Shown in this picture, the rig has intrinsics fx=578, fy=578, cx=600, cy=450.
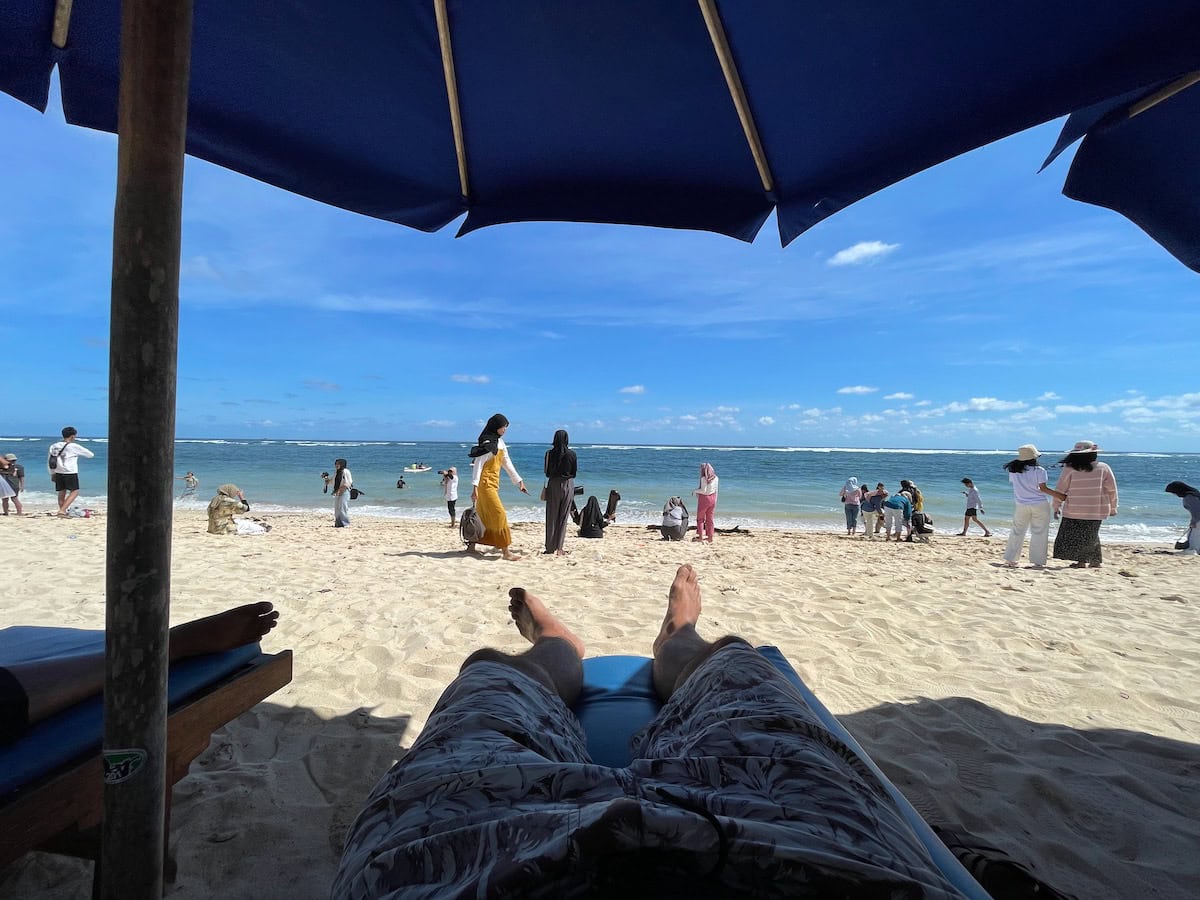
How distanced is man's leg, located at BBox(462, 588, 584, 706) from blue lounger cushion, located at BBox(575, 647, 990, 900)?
0.08 m

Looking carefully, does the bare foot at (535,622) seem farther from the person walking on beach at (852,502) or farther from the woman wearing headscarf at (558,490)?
the person walking on beach at (852,502)

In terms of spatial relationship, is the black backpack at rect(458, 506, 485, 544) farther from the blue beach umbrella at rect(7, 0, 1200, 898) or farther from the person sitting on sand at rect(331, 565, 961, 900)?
the person sitting on sand at rect(331, 565, 961, 900)

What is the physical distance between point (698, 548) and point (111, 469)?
824 cm

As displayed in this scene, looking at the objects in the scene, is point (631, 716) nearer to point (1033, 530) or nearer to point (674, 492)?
point (1033, 530)

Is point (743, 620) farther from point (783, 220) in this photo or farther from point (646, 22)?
point (646, 22)

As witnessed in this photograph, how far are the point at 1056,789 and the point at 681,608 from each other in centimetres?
150

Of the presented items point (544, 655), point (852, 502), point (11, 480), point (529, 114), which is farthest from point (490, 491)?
point (11, 480)

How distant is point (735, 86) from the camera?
5.65ft

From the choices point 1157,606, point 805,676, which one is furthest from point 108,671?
point 1157,606

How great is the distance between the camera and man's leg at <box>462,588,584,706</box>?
181cm

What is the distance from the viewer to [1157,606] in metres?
4.80

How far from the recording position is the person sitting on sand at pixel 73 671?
1.38 metres

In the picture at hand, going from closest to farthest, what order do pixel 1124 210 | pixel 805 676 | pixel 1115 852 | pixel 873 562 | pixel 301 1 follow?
pixel 301 1, pixel 1115 852, pixel 1124 210, pixel 805 676, pixel 873 562

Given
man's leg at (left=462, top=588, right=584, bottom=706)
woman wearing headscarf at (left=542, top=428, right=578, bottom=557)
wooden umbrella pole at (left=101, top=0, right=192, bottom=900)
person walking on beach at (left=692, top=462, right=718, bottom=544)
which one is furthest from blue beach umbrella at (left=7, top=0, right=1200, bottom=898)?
person walking on beach at (left=692, top=462, right=718, bottom=544)
